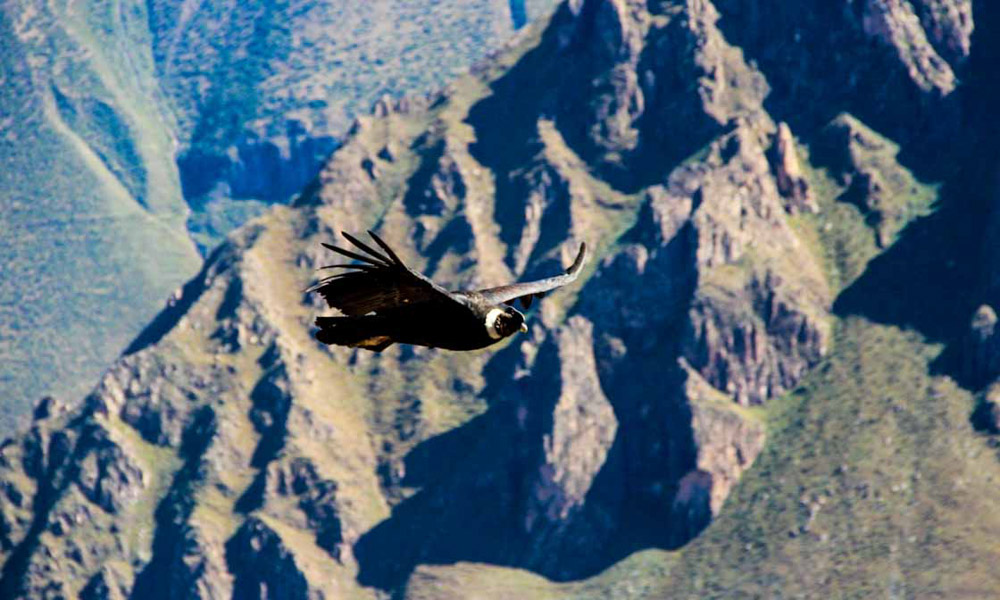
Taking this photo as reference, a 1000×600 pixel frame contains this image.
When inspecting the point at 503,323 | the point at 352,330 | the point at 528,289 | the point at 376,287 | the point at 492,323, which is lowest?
the point at 528,289

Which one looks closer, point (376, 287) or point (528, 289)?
point (376, 287)

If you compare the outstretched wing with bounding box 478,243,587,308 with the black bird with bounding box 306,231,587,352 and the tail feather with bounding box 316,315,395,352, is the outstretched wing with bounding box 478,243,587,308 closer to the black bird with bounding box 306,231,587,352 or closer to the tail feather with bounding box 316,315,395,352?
the black bird with bounding box 306,231,587,352

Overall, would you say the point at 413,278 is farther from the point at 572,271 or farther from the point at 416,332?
the point at 572,271

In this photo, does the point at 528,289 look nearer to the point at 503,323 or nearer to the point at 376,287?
the point at 503,323

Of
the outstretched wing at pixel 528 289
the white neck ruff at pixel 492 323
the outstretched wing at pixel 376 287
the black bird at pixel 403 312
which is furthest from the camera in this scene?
the outstretched wing at pixel 528 289

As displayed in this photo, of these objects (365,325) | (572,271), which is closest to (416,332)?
(365,325)

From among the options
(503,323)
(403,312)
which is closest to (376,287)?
(403,312)

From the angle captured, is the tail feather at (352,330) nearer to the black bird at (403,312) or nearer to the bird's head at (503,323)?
the black bird at (403,312)

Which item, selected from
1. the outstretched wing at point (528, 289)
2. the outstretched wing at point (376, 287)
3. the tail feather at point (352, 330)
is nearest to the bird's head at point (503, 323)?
the outstretched wing at point (528, 289)
